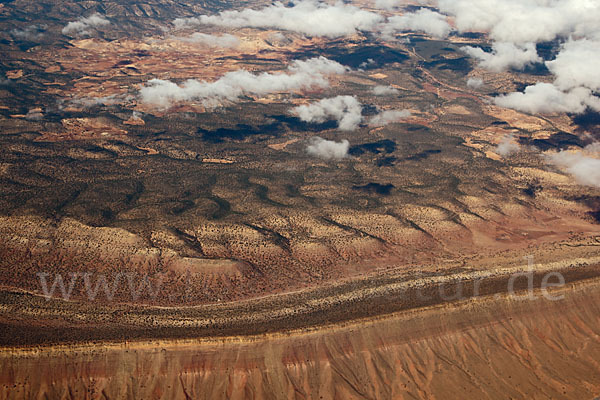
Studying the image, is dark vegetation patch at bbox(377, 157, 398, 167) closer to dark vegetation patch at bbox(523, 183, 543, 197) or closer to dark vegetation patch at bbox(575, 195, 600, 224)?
dark vegetation patch at bbox(523, 183, 543, 197)

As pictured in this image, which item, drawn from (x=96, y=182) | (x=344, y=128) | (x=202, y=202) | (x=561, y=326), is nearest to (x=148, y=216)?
(x=202, y=202)

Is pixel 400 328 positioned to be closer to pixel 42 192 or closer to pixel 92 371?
pixel 92 371

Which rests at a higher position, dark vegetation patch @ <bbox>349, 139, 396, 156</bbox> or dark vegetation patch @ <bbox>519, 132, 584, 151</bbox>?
dark vegetation patch @ <bbox>519, 132, 584, 151</bbox>

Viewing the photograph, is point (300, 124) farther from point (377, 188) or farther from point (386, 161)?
point (377, 188)

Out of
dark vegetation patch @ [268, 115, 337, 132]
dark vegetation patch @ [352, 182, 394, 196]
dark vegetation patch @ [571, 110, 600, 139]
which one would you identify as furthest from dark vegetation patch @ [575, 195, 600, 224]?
dark vegetation patch @ [268, 115, 337, 132]

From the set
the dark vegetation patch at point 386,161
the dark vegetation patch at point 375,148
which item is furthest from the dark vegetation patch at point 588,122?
the dark vegetation patch at point 386,161

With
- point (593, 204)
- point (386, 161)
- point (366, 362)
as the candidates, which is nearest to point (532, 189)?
point (593, 204)
